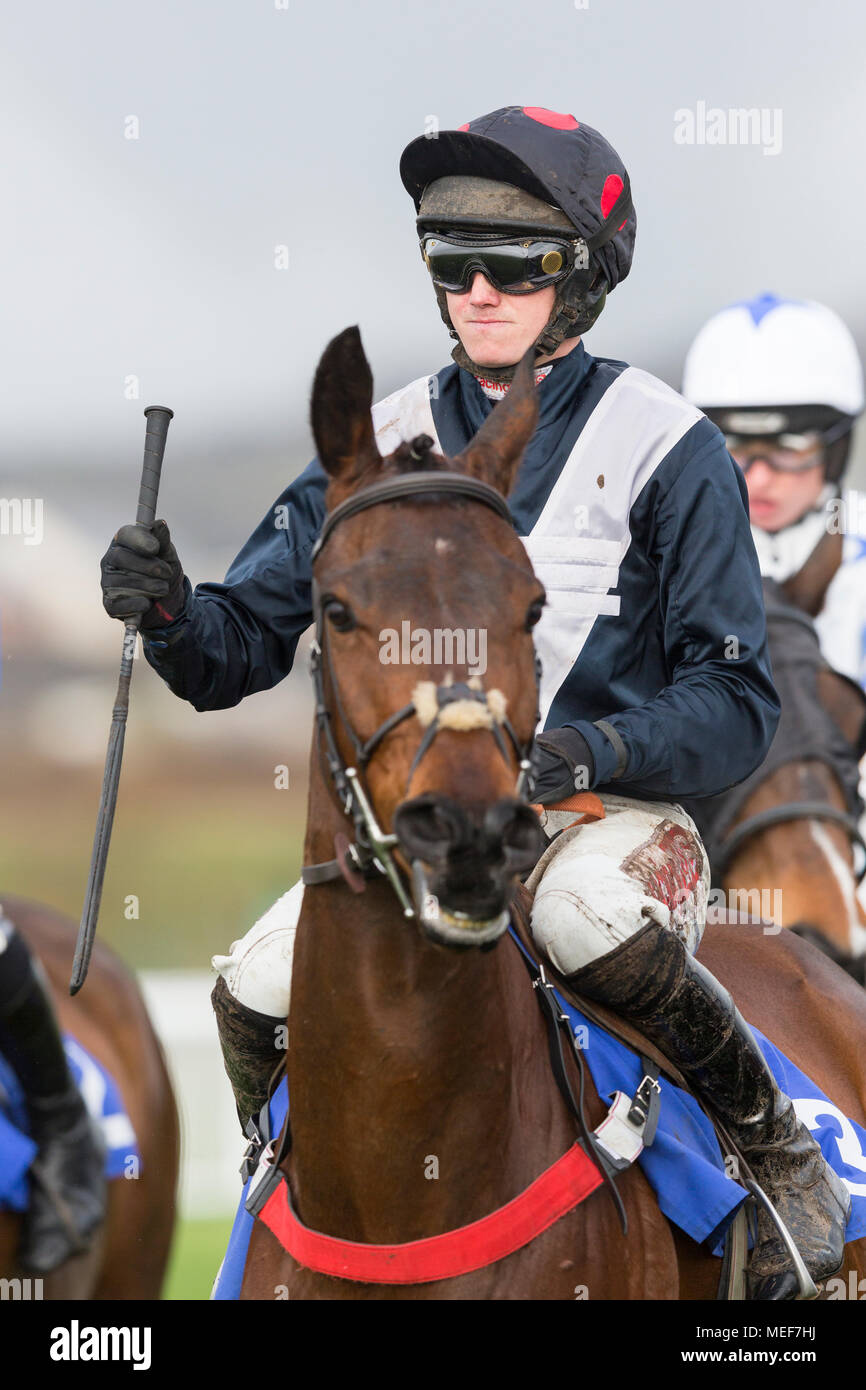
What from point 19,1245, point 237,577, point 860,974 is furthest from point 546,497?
point 860,974

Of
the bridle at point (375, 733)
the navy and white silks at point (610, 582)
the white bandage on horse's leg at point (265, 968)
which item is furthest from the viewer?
the navy and white silks at point (610, 582)

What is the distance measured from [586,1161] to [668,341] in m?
6.23

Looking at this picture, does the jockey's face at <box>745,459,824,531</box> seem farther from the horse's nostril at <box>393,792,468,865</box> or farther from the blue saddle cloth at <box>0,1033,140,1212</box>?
the horse's nostril at <box>393,792,468,865</box>

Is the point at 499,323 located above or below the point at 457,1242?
above

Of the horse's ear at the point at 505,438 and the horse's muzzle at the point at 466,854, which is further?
the horse's ear at the point at 505,438

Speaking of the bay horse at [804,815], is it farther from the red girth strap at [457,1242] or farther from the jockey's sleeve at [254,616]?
the red girth strap at [457,1242]

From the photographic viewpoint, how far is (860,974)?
274 inches

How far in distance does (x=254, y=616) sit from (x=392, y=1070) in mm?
1241

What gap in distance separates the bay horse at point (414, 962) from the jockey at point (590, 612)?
31 centimetres

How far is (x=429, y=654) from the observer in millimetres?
2215

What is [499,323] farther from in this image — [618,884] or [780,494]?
[780,494]

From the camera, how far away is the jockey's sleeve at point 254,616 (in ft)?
10.2

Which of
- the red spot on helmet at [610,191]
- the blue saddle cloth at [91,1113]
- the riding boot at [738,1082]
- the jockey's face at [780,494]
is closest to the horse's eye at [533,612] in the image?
the riding boot at [738,1082]

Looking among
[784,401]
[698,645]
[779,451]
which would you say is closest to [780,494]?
[779,451]
